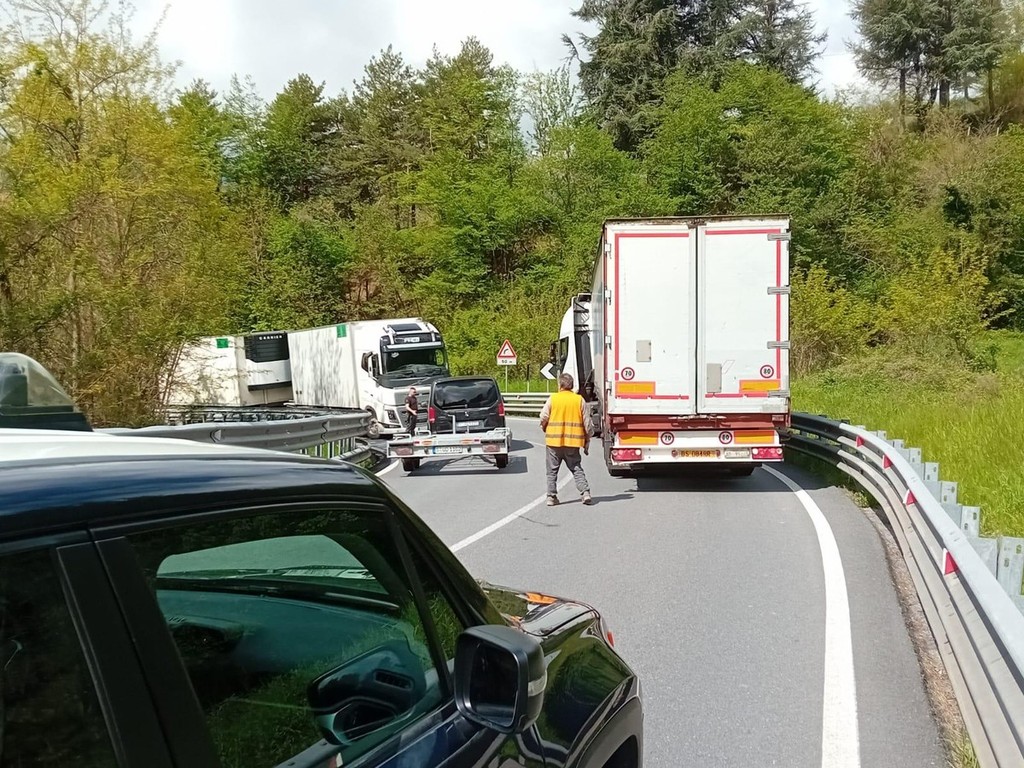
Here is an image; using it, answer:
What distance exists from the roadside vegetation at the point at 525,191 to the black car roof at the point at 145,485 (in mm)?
15173

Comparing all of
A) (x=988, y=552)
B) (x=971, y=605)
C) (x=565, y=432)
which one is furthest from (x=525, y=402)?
(x=971, y=605)

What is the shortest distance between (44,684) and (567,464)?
1126 centimetres

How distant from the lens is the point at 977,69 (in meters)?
48.1

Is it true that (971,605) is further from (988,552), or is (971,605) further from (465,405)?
(465,405)

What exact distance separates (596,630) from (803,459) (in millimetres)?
14480

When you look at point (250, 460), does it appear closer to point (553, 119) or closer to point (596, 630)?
point (596, 630)

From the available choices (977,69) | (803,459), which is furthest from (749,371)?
(977,69)

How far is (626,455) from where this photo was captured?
42.9 ft

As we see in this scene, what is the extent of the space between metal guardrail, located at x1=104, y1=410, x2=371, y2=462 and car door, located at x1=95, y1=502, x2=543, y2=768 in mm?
6521

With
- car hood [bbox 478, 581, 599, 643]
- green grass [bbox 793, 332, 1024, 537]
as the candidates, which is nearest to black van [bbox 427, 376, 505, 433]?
green grass [bbox 793, 332, 1024, 537]

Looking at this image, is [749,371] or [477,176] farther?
[477,176]

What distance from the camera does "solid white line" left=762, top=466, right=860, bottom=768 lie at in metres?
4.26

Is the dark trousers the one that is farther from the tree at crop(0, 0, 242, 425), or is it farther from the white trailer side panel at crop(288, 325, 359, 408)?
the white trailer side panel at crop(288, 325, 359, 408)

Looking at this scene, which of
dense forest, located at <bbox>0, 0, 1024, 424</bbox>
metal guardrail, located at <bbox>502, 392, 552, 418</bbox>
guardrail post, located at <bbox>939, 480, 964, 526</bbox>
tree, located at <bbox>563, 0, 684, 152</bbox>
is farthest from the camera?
tree, located at <bbox>563, 0, 684, 152</bbox>
